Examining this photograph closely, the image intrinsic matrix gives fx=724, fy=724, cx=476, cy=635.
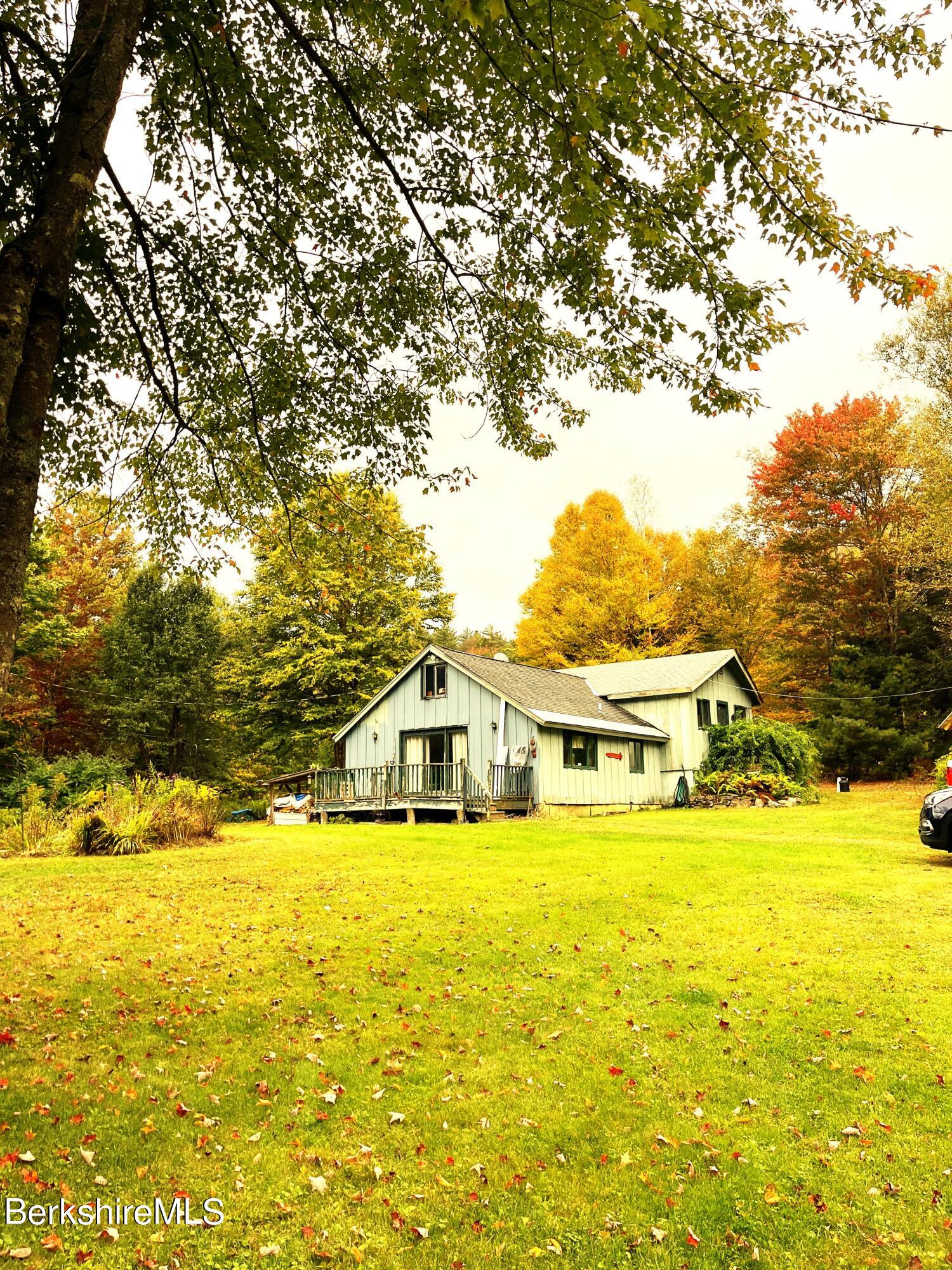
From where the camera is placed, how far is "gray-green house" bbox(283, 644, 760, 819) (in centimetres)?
2136

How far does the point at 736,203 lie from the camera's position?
5496 millimetres

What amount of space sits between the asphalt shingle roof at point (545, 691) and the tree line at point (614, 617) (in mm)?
6317

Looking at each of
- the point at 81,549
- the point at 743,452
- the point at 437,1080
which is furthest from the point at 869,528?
the point at 81,549

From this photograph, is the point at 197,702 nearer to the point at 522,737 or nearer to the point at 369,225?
the point at 522,737

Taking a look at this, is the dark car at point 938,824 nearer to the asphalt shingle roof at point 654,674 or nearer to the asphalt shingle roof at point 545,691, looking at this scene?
the asphalt shingle roof at point 545,691

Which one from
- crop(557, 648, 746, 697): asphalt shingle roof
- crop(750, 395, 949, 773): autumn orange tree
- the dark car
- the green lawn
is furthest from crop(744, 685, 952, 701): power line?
the green lawn

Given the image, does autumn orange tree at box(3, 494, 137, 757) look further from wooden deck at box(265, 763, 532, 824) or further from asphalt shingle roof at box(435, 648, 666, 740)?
asphalt shingle roof at box(435, 648, 666, 740)

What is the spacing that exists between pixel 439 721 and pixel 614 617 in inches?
649

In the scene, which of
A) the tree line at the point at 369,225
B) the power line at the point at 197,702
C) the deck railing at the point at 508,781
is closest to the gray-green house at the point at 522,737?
the deck railing at the point at 508,781

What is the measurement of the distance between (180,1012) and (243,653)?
3170 centimetres

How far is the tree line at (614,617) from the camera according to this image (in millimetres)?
27531

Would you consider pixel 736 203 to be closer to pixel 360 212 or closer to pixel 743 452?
pixel 360 212

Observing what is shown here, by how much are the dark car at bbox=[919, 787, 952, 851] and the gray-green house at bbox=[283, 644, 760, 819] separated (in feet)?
33.7

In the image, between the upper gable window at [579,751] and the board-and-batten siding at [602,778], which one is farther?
the upper gable window at [579,751]
